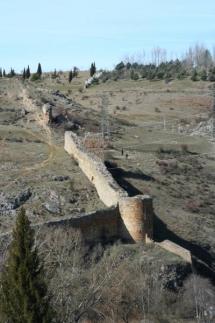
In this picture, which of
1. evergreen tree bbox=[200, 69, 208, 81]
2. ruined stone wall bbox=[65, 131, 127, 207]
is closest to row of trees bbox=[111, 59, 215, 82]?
evergreen tree bbox=[200, 69, 208, 81]

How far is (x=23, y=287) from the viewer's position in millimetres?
24031

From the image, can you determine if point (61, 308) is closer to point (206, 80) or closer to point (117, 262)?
point (117, 262)

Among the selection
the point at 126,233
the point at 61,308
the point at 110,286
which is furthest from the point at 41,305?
the point at 126,233

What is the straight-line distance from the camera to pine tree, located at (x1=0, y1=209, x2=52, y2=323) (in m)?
23.9

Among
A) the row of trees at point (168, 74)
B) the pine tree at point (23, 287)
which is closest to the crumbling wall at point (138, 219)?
the pine tree at point (23, 287)

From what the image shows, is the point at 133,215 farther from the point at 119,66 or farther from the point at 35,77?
the point at 119,66

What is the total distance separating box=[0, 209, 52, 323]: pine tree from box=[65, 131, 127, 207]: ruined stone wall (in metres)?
14.8

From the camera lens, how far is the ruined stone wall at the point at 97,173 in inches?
1570

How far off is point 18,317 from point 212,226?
23.3 m

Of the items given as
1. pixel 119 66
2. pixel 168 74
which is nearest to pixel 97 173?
pixel 168 74

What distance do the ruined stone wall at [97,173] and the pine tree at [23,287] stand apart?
14.8 m

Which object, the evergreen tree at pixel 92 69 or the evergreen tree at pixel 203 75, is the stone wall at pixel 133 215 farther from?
the evergreen tree at pixel 92 69

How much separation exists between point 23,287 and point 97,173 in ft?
66.2

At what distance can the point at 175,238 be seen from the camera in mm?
41656
